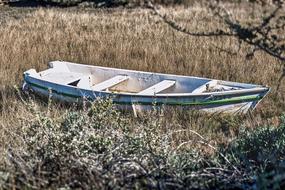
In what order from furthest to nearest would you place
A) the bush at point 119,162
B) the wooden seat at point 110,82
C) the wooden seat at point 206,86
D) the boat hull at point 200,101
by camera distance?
the wooden seat at point 110,82 → the wooden seat at point 206,86 → the boat hull at point 200,101 → the bush at point 119,162

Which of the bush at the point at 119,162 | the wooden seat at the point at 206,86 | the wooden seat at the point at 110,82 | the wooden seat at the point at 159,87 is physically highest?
the bush at the point at 119,162

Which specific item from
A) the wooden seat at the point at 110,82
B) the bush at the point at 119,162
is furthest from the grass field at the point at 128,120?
the wooden seat at the point at 110,82

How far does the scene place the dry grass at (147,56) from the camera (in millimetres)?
7598

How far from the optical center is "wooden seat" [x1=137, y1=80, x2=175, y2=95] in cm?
804

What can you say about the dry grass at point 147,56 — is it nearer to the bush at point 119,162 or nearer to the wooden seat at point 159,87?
the wooden seat at point 159,87

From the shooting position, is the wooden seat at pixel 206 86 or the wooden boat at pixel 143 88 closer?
the wooden boat at pixel 143 88

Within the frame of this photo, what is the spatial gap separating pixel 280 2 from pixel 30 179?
187 centimetres

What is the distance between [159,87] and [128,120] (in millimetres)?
2053

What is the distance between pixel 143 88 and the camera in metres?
9.06

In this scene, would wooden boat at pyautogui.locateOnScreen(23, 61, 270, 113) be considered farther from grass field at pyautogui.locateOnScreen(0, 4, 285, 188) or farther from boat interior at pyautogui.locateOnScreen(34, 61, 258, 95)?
grass field at pyautogui.locateOnScreen(0, 4, 285, 188)

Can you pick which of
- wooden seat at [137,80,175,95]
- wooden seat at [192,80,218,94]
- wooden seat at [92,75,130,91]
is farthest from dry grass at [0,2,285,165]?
wooden seat at [92,75,130,91]

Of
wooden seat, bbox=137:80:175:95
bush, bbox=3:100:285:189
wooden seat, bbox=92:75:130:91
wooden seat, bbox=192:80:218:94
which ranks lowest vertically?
wooden seat, bbox=92:75:130:91

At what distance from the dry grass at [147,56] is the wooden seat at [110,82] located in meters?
1.15

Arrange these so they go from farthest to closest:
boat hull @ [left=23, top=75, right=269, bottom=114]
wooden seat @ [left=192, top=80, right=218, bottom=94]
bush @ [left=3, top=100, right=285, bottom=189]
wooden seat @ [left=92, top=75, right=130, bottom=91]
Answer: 1. wooden seat @ [left=92, top=75, right=130, bottom=91]
2. wooden seat @ [left=192, top=80, right=218, bottom=94]
3. boat hull @ [left=23, top=75, right=269, bottom=114]
4. bush @ [left=3, top=100, right=285, bottom=189]
